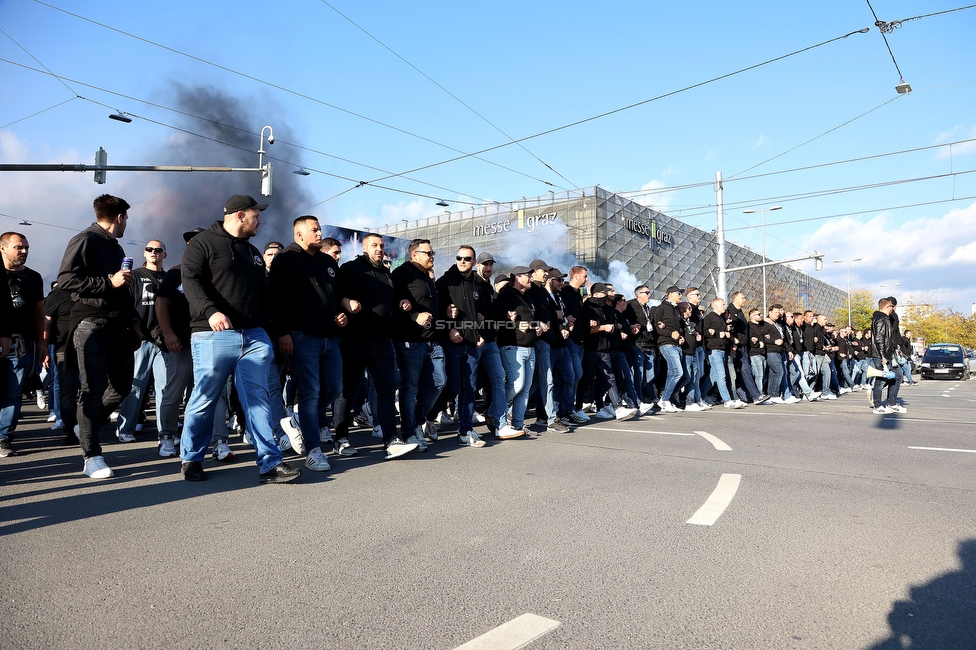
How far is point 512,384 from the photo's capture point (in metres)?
8.27

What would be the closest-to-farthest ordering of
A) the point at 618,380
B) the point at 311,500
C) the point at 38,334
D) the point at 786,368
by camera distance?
the point at 311,500, the point at 38,334, the point at 618,380, the point at 786,368

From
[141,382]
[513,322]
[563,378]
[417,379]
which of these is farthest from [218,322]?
[563,378]

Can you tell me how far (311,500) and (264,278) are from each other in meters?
1.79

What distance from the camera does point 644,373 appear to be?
1163cm

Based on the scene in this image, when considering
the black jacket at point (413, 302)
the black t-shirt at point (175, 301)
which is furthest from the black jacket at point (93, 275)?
the black jacket at point (413, 302)

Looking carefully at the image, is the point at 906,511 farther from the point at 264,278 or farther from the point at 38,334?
the point at 38,334

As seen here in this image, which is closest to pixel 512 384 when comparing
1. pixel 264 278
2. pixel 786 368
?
pixel 264 278

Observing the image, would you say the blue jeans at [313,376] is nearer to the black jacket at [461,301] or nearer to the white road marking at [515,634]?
the black jacket at [461,301]

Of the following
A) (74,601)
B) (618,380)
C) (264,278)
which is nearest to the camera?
(74,601)

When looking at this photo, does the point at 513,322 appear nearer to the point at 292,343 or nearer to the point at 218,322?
the point at 292,343

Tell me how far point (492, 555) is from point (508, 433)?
15.0ft

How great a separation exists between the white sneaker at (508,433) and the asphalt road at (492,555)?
5.92 feet

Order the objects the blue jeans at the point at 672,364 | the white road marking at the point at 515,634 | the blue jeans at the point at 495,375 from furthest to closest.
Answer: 1. the blue jeans at the point at 672,364
2. the blue jeans at the point at 495,375
3. the white road marking at the point at 515,634

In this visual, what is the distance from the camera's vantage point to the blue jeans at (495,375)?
7.95 meters
